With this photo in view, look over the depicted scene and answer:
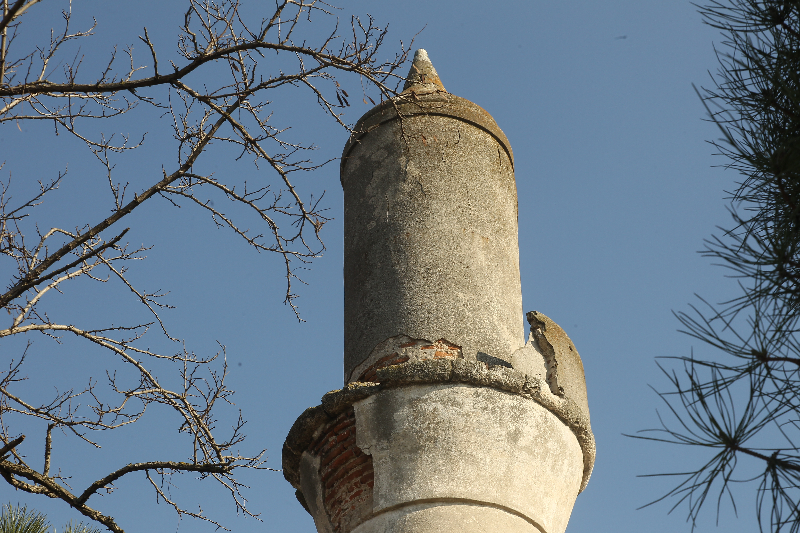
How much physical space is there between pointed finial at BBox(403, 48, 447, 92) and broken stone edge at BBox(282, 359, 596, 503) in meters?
2.21

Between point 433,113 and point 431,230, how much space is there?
892 mm

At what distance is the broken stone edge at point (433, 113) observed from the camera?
598cm

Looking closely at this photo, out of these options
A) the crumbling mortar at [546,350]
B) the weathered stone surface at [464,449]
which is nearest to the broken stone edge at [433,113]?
the crumbling mortar at [546,350]

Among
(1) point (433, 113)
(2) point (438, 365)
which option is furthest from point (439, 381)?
(1) point (433, 113)

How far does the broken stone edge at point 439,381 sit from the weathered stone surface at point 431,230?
0.24 m

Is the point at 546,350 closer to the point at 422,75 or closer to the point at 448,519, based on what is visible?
the point at 448,519

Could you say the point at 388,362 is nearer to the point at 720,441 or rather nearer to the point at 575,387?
the point at 575,387

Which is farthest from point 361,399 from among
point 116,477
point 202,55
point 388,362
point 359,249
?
point 202,55

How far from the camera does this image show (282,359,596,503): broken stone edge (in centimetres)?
490

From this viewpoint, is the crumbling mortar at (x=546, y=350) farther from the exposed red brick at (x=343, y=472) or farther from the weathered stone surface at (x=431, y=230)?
the exposed red brick at (x=343, y=472)

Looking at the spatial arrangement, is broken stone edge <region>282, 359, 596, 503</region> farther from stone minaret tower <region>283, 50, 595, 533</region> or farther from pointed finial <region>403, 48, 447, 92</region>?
pointed finial <region>403, 48, 447, 92</region>

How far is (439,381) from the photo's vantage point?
4902 mm

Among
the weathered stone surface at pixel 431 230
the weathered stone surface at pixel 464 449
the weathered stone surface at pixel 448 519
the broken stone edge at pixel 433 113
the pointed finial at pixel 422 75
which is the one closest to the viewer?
the weathered stone surface at pixel 448 519

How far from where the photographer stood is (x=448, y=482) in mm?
4684
